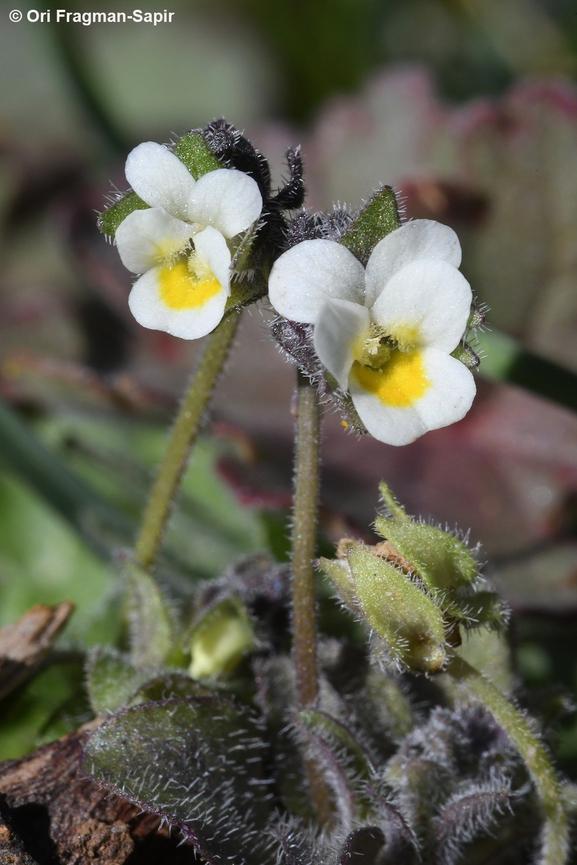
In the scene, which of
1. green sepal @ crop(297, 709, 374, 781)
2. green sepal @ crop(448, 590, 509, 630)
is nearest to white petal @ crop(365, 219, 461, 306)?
green sepal @ crop(448, 590, 509, 630)

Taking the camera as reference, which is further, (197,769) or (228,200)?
(197,769)

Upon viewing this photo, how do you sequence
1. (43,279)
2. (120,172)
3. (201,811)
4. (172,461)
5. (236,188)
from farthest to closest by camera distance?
1. (43,279)
2. (120,172)
3. (172,461)
4. (201,811)
5. (236,188)

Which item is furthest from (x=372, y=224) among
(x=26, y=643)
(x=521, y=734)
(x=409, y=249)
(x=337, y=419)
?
(x=337, y=419)

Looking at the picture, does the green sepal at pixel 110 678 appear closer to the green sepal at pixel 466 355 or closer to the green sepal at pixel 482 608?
the green sepal at pixel 482 608

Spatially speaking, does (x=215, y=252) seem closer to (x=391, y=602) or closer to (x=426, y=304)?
(x=426, y=304)

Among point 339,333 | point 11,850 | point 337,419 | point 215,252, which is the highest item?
point 215,252

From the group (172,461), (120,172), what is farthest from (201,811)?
(120,172)

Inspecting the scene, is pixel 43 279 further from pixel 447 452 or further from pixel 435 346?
pixel 435 346
